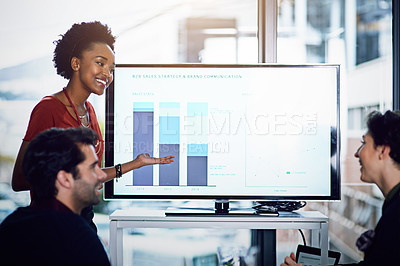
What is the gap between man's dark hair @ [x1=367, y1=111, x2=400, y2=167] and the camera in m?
1.99

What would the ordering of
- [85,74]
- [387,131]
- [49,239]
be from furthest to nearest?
[85,74] < [387,131] < [49,239]

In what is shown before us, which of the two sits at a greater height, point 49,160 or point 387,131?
point 387,131

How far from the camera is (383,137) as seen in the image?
2.03m

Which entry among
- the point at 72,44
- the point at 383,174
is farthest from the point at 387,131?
the point at 72,44

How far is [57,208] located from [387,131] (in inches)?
57.1

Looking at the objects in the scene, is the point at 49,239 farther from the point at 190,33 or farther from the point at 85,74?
the point at 190,33

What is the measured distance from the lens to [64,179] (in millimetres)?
1639

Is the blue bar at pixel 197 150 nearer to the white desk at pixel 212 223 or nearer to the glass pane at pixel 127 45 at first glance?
the white desk at pixel 212 223

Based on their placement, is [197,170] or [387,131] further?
[197,170]

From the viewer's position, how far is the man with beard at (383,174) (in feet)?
5.61

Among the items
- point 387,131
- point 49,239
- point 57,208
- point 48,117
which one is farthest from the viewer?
point 48,117

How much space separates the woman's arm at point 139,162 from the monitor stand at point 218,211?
30 centimetres

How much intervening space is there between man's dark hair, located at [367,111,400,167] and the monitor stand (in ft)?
2.40

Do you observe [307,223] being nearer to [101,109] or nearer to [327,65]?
[327,65]
